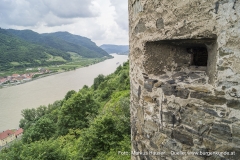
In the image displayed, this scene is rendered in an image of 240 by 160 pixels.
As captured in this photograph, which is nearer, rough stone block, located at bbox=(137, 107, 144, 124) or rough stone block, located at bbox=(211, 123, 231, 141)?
rough stone block, located at bbox=(211, 123, 231, 141)

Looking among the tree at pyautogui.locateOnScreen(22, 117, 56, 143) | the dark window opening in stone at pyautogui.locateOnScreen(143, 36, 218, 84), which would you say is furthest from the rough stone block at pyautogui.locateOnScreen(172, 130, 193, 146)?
the tree at pyautogui.locateOnScreen(22, 117, 56, 143)

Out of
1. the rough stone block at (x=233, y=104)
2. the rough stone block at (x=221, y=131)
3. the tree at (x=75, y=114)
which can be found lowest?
the tree at (x=75, y=114)

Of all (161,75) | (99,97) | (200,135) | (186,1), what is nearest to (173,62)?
(161,75)

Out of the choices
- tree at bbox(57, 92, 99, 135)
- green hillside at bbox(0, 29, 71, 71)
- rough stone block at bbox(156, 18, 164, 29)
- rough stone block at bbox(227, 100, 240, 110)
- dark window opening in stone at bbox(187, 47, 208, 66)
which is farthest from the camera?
green hillside at bbox(0, 29, 71, 71)

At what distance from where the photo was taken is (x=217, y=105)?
1.55m

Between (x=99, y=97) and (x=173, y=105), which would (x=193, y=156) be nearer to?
(x=173, y=105)

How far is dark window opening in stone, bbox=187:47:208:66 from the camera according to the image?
2.02 meters

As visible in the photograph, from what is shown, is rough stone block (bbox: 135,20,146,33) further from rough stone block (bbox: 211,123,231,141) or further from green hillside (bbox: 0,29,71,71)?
green hillside (bbox: 0,29,71,71)

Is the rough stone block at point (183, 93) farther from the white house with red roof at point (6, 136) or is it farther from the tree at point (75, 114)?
the white house with red roof at point (6, 136)

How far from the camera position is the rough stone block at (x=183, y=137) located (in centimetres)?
175

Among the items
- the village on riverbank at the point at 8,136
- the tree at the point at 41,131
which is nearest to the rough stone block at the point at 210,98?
the tree at the point at 41,131

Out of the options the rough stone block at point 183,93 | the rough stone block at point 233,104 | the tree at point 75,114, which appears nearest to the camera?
the rough stone block at point 233,104

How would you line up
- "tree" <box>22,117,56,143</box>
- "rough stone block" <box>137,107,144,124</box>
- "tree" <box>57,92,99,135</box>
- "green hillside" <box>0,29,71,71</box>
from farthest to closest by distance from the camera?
"green hillside" <box>0,29,71,71</box> < "tree" <box>22,117,56,143</box> < "tree" <box>57,92,99,135</box> < "rough stone block" <box>137,107,144,124</box>

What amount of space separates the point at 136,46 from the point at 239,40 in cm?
115
